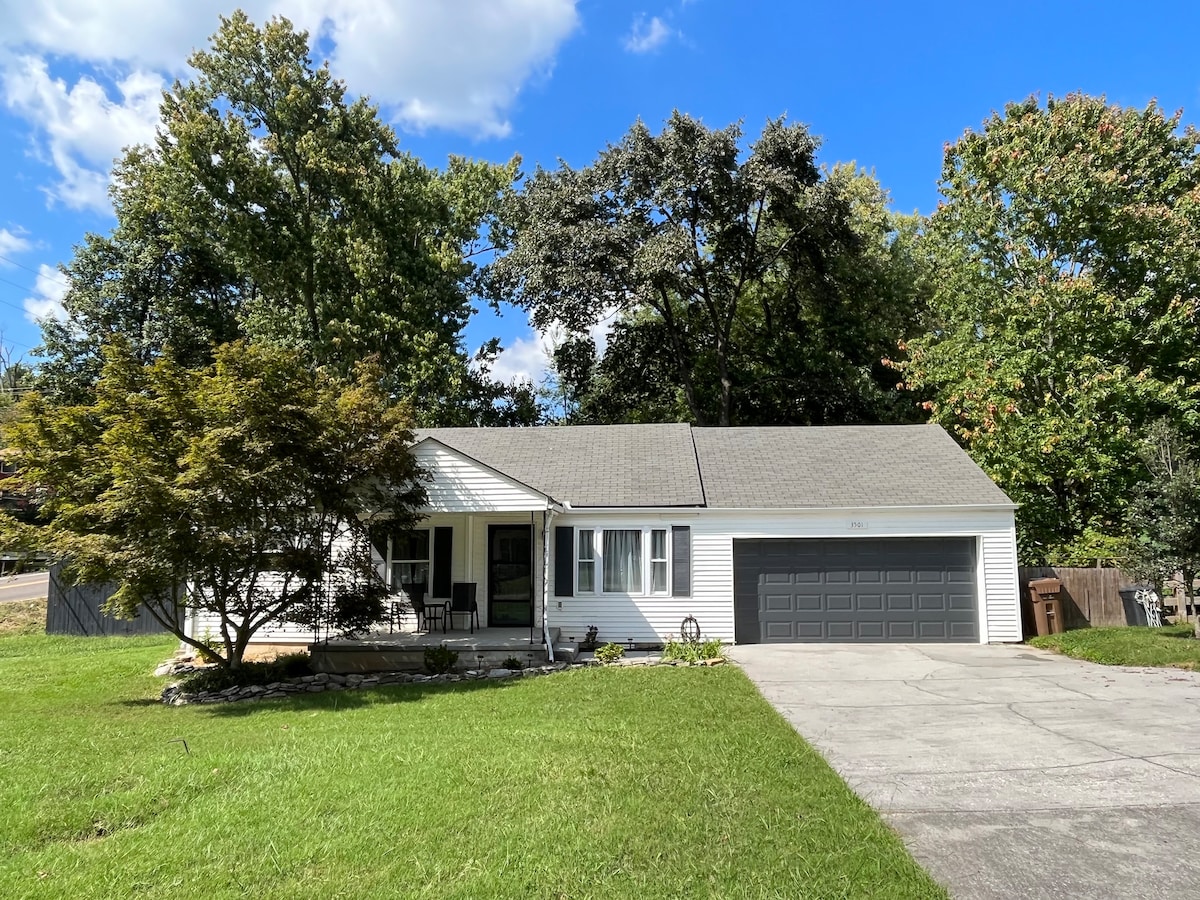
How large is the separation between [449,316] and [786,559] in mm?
15908

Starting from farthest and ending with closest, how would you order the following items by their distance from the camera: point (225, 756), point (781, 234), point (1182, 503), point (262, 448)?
1. point (781, 234)
2. point (1182, 503)
3. point (262, 448)
4. point (225, 756)

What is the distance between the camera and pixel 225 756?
6.64m

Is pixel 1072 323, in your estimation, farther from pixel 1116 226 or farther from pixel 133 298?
pixel 133 298

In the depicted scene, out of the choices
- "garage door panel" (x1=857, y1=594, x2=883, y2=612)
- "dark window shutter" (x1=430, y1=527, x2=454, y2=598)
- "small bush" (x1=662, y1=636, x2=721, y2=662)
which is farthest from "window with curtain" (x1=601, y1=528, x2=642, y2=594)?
"garage door panel" (x1=857, y1=594, x2=883, y2=612)

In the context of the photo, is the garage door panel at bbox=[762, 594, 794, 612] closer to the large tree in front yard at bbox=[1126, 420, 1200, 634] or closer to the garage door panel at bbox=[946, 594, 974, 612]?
the garage door panel at bbox=[946, 594, 974, 612]

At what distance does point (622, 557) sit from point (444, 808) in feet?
30.8

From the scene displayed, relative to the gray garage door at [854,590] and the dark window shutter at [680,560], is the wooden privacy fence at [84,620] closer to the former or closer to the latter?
the dark window shutter at [680,560]

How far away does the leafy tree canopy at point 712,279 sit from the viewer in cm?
2364

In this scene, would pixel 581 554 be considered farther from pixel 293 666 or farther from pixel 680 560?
pixel 293 666

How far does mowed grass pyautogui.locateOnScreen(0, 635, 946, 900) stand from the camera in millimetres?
4113

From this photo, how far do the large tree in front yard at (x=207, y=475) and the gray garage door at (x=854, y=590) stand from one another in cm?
698

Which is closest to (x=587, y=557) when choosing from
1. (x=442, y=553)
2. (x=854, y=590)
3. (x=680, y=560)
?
(x=680, y=560)

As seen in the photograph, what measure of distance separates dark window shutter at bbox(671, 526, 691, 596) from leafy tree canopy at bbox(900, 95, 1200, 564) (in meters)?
9.17

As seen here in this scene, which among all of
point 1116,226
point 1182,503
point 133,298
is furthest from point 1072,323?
point 133,298
